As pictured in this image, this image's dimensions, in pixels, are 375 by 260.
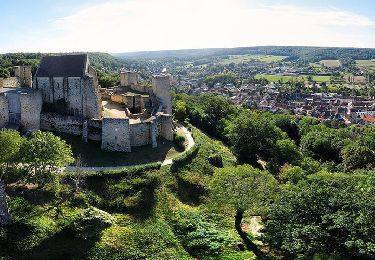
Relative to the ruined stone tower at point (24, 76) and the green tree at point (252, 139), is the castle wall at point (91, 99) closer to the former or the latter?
the ruined stone tower at point (24, 76)

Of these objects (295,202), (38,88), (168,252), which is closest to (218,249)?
(168,252)

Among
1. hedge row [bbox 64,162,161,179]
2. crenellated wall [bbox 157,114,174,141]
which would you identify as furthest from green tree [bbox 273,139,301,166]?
hedge row [bbox 64,162,161,179]

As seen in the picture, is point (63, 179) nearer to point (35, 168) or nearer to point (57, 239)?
point (35, 168)

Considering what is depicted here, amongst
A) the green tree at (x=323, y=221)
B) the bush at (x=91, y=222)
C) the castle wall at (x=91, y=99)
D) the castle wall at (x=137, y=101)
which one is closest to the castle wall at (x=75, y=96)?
the castle wall at (x=91, y=99)

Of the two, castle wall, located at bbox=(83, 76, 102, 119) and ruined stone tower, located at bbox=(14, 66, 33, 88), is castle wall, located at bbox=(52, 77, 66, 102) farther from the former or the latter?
ruined stone tower, located at bbox=(14, 66, 33, 88)

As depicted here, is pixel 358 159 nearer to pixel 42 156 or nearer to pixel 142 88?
pixel 142 88
